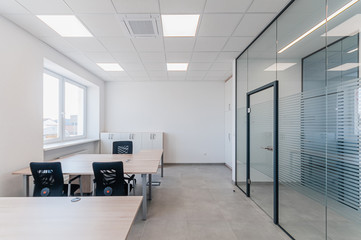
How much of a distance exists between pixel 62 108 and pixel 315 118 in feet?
18.2

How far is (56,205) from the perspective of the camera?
4.84 feet

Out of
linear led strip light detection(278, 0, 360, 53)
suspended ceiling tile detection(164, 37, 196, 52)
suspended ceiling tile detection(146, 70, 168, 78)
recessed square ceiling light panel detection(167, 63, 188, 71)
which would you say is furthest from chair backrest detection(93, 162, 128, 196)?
suspended ceiling tile detection(146, 70, 168, 78)

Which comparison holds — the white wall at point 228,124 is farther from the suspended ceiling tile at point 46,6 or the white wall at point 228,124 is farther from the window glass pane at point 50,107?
the window glass pane at point 50,107

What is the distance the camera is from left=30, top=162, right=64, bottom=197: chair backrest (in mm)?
2371

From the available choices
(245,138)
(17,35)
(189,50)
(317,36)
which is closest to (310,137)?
(317,36)

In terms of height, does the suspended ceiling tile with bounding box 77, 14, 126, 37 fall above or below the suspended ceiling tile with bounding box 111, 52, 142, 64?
above

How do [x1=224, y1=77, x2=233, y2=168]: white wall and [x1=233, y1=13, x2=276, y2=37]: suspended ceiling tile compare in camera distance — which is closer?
[x1=233, y1=13, x2=276, y2=37]: suspended ceiling tile

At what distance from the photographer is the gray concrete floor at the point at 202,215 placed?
2.32m

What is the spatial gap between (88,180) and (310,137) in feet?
12.7

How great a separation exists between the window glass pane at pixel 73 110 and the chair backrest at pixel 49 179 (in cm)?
280

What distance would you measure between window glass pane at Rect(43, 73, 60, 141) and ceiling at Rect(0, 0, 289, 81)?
0.85 meters

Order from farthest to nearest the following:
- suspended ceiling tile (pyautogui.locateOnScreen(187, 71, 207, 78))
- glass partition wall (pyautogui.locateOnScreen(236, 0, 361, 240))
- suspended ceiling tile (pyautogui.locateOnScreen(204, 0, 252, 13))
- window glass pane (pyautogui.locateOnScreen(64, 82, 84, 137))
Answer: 1. suspended ceiling tile (pyautogui.locateOnScreen(187, 71, 207, 78))
2. window glass pane (pyautogui.locateOnScreen(64, 82, 84, 137))
3. suspended ceiling tile (pyautogui.locateOnScreen(204, 0, 252, 13))
4. glass partition wall (pyautogui.locateOnScreen(236, 0, 361, 240))

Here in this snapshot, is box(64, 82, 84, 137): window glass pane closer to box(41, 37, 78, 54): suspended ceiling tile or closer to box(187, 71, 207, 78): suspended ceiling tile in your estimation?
box(41, 37, 78, 54): suspended ceiling tile

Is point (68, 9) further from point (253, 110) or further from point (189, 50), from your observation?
point (253, 110)
